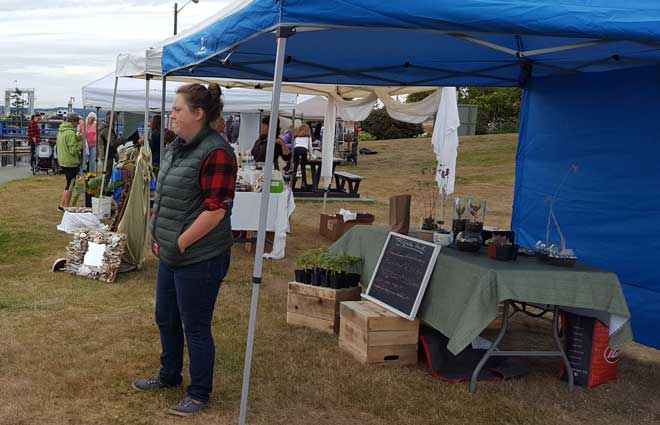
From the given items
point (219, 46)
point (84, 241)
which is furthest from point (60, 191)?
point (219, 46)

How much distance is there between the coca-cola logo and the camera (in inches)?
174

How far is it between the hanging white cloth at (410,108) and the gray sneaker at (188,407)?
681 cm

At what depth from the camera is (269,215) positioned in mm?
7879

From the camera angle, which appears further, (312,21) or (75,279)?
(75,279)

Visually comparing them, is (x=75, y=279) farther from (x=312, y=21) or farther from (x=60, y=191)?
(x=60, y=191)

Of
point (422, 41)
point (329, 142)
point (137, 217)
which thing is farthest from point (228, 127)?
point (422, 41)

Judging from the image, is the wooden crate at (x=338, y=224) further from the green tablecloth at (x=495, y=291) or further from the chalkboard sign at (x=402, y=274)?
the green tablecloth at (x=495, y=291)

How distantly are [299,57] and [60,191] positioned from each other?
10.3 metres

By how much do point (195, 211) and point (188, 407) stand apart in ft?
3.63

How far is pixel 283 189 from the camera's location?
800cm

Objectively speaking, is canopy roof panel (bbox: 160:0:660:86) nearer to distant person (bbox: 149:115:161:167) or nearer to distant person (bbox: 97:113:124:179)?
distant person (bbox: 149:115:161:167)

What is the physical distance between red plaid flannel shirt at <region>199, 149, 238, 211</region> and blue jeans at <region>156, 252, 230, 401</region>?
0.31m

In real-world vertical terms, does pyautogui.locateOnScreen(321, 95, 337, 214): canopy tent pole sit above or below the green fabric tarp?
above

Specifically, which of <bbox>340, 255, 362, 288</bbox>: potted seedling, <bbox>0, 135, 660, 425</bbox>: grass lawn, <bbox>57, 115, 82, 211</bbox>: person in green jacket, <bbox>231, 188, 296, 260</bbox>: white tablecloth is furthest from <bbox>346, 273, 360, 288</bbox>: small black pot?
<bbox>57, 115, 82, 211</bbox>: person in green jacket
